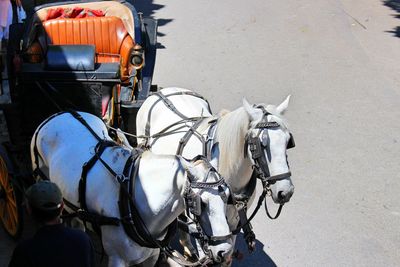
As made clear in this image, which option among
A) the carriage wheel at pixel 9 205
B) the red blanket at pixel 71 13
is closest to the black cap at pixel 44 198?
the carriage wheel at pixel 9 205

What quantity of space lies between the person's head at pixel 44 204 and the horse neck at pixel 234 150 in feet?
5.56

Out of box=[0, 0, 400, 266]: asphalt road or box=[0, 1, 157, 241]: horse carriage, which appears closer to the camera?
box=[0, 1, 157, 241]: horse carriage

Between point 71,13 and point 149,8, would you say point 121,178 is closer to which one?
point 71,13

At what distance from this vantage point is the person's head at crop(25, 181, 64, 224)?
309 centimetres

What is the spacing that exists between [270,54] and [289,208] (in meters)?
5.26

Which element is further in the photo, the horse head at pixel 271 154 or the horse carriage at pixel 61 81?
the horse carriage at pixel 61 81

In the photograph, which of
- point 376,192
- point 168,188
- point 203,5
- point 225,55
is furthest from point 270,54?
point 168,188

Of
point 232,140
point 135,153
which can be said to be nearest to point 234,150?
point 232,140

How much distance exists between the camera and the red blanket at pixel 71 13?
7486 mm

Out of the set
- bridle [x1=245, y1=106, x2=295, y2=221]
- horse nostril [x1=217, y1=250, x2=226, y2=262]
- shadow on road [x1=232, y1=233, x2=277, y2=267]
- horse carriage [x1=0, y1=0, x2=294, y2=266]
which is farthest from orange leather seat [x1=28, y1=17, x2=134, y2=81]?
horse nostril [x1=217, y1=250, x2=226, y2=262]

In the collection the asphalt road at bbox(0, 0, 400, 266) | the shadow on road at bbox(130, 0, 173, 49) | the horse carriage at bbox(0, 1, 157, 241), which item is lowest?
the shadow on road at bbox(130, 0, 173, 49)

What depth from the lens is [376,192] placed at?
6977 millimetres

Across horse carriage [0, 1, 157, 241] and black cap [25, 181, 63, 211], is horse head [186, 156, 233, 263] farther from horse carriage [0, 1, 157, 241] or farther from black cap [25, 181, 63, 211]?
horse carriage [0, 1, 157, 241]

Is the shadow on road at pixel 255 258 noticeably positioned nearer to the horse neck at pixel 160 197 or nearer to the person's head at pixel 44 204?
the horse neck at pixel 160 197
